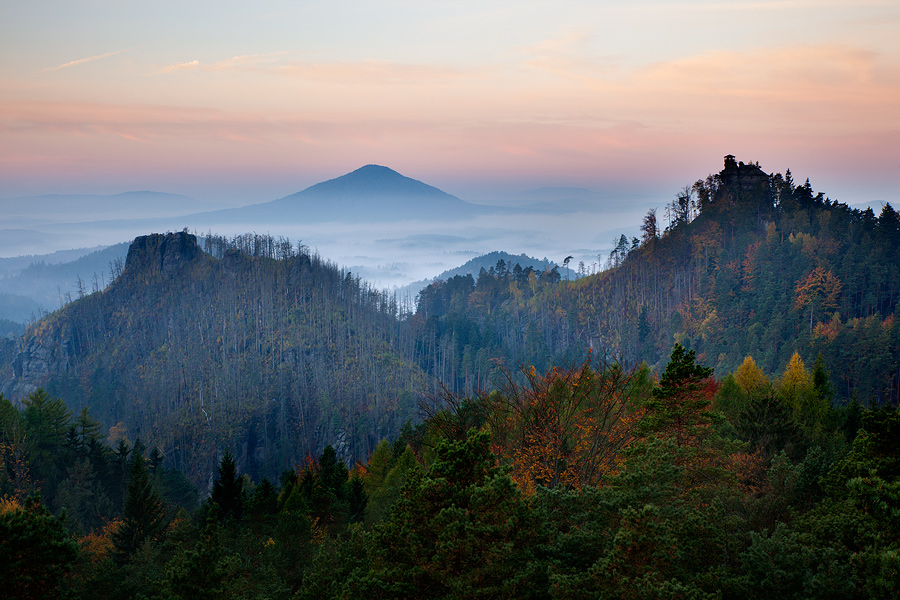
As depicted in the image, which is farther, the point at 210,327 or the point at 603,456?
the point at 210,327

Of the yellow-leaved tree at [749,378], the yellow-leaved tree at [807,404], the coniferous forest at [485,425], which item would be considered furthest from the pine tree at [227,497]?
the yellow-leaved tree at [749,378]

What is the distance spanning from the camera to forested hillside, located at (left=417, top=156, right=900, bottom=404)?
85.7 meters

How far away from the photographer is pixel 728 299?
106250 mm

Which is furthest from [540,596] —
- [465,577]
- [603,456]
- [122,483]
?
[122,483]

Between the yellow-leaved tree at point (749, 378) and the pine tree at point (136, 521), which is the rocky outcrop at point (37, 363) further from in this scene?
the yellow-leaved tree at point (749, 378)

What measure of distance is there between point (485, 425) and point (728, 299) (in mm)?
82019

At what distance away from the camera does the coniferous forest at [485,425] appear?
15.2 metres

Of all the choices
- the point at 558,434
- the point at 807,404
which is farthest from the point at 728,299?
the point at 558,434

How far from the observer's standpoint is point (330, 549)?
28.8 meters

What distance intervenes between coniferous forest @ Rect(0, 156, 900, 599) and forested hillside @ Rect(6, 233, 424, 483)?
24.0 inches

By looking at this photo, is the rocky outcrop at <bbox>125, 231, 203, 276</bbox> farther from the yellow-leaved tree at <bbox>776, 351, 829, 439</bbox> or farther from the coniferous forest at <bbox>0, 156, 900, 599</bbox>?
the yellow-leaved tree at <bbox>776, 351, 829, 439</bbox>

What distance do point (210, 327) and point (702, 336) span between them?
9895cm

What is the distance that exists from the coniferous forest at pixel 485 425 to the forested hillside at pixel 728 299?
1.82 ft

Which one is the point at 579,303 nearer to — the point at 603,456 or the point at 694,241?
the point at 694,241
